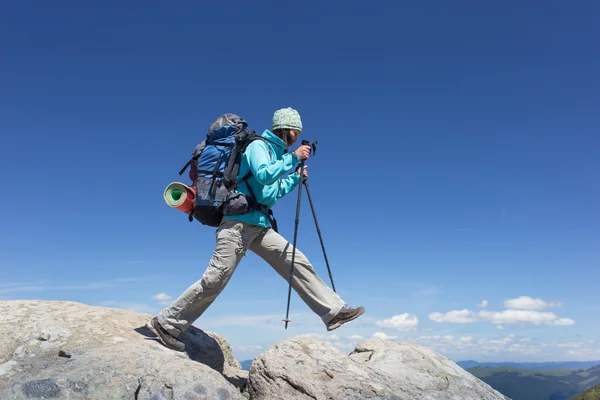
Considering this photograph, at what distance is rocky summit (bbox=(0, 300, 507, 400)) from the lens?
652cm

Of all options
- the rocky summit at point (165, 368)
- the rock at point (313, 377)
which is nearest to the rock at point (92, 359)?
the rocky summit at point (165, 368)

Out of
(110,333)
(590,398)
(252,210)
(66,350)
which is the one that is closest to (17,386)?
(66,350)

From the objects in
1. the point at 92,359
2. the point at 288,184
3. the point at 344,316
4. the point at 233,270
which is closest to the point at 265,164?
the point at 288,184

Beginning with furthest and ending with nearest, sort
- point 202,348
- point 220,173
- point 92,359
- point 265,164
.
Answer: point 202,348
point 220,173
point 265,164
point 92,359

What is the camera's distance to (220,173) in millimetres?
8055

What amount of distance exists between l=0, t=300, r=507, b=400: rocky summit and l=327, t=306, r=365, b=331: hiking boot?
0.38m

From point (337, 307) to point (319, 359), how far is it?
1.16m

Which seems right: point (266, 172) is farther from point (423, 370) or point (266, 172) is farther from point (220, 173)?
point (423, 370)

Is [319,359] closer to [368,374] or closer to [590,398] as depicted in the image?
[368,374]

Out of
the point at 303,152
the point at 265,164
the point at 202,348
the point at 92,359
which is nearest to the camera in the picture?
the point at 92,359

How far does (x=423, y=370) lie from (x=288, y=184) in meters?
4.31

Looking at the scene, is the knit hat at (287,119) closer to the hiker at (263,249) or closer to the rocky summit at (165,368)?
the hiker at (263,249)

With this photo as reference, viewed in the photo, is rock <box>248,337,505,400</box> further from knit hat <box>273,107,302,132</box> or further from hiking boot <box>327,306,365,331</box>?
knit hat <box>273,107,302,132</box>

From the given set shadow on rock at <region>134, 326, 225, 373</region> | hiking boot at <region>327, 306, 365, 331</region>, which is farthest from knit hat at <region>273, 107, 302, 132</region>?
shadow on rock at <region>134, 326, 225, 373</region>
